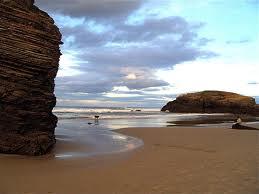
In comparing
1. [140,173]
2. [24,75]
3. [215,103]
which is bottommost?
[140,173]

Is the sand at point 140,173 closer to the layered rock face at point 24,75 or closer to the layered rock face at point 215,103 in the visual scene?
the layered rock face at point 24,75

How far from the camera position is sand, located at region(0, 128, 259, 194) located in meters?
8.11

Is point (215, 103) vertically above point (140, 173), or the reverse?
point (215, 103)

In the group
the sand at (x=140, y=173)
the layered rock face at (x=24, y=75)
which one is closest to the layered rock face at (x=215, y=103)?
the sand at (x=140, y=173)

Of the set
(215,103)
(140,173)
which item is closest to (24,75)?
(140,173)

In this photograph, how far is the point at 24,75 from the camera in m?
12.3

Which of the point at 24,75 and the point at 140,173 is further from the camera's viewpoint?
the point at 24,75

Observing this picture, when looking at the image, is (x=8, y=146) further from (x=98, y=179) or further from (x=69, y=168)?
(x=98, y=179)

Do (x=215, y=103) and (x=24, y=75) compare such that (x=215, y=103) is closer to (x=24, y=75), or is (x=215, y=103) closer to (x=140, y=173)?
(x=24, y=75)

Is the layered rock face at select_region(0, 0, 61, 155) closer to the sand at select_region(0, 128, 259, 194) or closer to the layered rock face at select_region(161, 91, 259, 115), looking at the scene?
the sand at select_region(0, 128, 259, 194)

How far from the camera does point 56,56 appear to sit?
44.7 feet

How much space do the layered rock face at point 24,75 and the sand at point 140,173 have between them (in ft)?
3.19

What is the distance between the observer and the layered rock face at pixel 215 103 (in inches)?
2813

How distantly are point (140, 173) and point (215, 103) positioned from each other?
67543 mm
